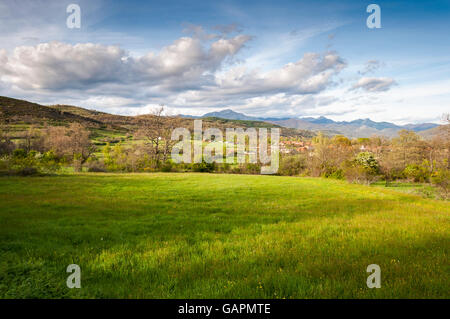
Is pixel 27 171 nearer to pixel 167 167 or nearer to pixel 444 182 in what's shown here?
pixel 167 167

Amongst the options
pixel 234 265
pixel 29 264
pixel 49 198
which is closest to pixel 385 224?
pixel 234 265

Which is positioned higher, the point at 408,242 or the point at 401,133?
the point at 401,133

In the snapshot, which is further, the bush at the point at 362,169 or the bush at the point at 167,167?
→ the bush at the point at 167,167

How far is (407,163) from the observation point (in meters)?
42.9

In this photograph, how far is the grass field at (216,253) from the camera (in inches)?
173

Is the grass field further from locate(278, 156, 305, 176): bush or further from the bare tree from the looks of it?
the bare tree

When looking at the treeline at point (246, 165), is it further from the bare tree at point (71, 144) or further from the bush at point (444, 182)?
the bush at point (444, 182)

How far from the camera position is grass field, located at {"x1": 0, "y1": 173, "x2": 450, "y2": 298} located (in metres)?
4.38

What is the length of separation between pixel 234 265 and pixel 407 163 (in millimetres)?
51091

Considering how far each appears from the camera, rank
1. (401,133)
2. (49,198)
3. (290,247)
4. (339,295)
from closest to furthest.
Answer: (339,295), (290,247), (49,198), (401,133)
